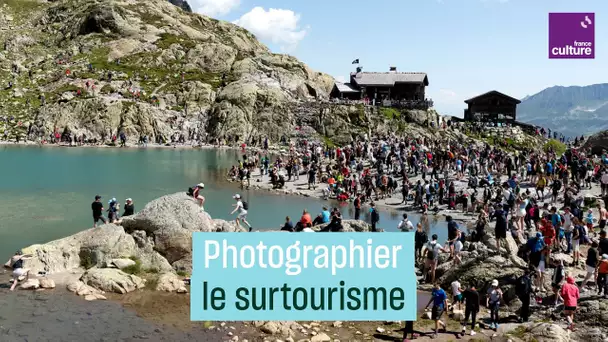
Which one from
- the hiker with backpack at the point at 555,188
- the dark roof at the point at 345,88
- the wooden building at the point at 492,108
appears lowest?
the hiker with backpack at the point at 555,188

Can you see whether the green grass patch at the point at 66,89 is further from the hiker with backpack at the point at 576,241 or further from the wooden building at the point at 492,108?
the hiker with backpack at the point at 576,241

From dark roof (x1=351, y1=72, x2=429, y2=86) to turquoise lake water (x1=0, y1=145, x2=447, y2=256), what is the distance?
39307 millimetres

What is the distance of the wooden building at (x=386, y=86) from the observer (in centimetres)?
9732

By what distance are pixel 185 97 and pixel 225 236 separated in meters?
83.3

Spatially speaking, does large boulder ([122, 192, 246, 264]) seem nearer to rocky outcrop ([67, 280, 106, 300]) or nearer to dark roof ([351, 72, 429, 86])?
rocky outcrop ([67, 280, 106, 300])

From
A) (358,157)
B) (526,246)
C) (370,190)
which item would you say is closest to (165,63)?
(358,157)

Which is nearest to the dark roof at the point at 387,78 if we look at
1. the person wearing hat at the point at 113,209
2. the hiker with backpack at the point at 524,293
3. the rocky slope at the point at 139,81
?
the rocky slope at the point at 139,81

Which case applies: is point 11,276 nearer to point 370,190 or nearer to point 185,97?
point 370,190

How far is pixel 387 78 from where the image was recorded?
99.4 metres

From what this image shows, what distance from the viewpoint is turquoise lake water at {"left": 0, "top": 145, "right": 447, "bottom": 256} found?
31906 millimetres

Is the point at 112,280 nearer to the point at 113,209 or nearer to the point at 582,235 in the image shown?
the point at 113,209

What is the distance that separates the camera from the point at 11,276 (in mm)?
22266

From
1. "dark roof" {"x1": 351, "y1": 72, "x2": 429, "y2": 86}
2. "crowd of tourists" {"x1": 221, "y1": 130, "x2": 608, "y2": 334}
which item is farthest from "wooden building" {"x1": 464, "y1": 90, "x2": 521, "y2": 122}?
"crowd of tourists" {"x1": 221, "y1": 130, "x2": 608, "y2": 334}

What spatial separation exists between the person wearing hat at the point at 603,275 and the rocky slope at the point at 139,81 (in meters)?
72.7
